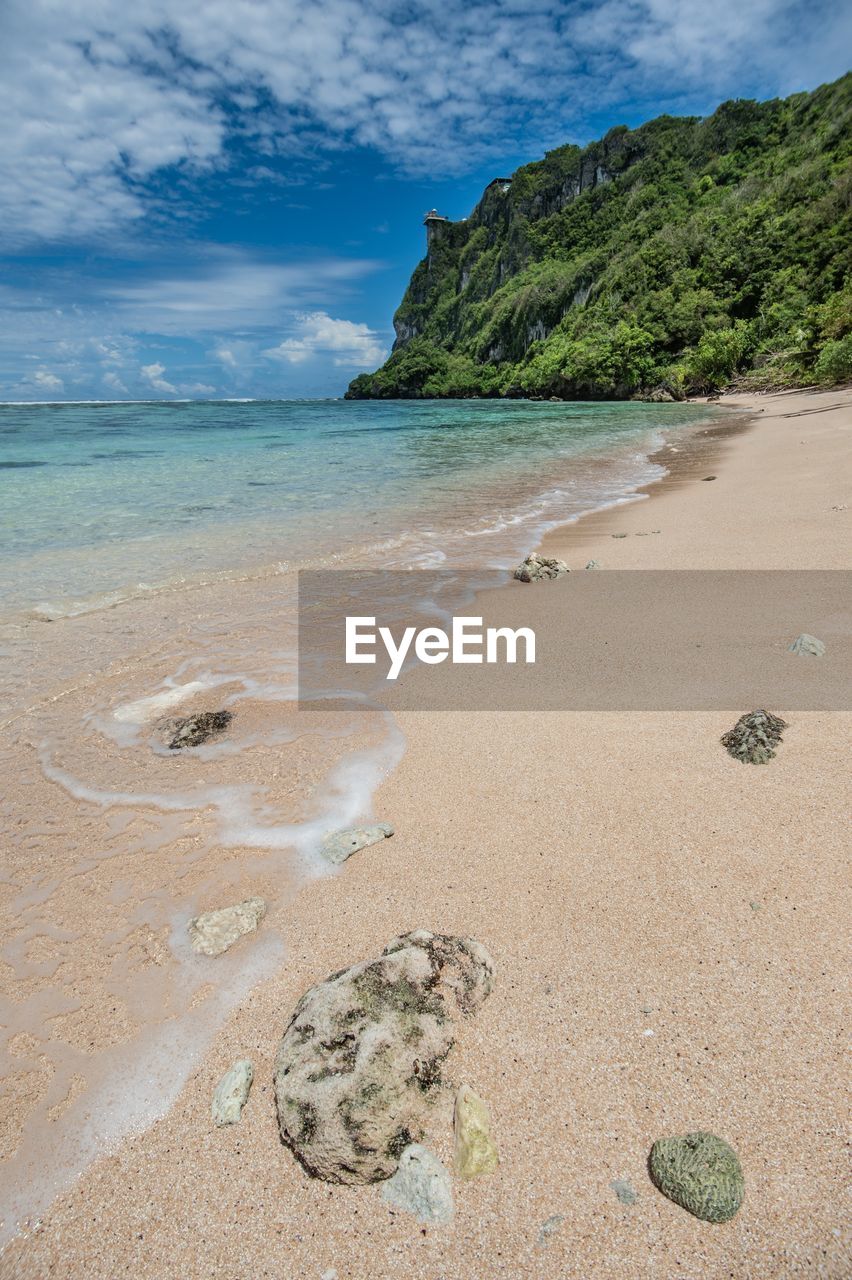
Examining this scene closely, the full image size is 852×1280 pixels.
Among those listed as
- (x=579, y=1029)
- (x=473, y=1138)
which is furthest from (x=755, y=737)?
(x=473, y=1138)

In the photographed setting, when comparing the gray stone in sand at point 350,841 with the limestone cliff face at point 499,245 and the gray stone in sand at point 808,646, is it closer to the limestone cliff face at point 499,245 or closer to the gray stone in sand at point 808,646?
the gray stone in sand at point 808,646

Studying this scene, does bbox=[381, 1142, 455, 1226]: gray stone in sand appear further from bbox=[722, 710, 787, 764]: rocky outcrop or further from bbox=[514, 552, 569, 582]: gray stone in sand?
bbox=[514, 552, 569, 582]: gray stone in sand

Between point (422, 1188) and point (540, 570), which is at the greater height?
point (540, 570)

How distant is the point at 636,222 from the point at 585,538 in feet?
384

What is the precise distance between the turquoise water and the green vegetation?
20585 millimetres

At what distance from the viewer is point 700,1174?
60.5 inches

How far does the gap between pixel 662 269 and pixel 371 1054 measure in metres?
84.5

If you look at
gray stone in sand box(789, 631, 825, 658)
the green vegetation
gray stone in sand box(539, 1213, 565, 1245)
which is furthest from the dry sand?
the green vegetation

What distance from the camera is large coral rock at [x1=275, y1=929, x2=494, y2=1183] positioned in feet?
5.49

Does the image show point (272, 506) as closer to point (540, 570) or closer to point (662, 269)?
point (540, 570)

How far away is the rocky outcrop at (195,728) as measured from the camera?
4.03 metres

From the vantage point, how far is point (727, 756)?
3236 mm

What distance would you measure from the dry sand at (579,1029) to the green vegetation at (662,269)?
1251 inches

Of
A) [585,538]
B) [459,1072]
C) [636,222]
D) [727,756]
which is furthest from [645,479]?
[636,222]
